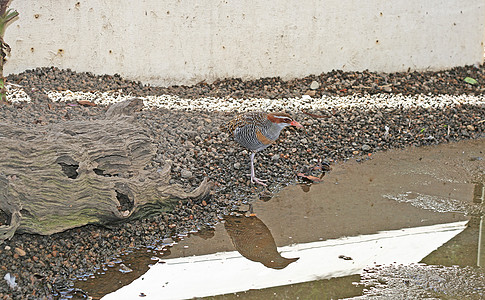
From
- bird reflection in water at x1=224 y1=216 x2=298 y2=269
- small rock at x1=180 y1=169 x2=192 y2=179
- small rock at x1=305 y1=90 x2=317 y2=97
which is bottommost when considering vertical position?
bird reflection in water at x1=224 y1=216 x2=298 y2=269

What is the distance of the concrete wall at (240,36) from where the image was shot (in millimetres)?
6875

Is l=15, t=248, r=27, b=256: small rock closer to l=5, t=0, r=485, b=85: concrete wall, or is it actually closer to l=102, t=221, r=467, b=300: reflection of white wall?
l=102, t=221, r=467, b=300: reflection of white wall

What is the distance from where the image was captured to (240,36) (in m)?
7.40

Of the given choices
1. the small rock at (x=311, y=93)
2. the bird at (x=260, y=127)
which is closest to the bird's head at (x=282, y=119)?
the bird at (x=260, y=127)

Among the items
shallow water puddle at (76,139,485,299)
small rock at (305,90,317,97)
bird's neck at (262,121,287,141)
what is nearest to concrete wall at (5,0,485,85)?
small rock at (305,90,317,97)

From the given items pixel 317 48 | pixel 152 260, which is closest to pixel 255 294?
pixel 152 260

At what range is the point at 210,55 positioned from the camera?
736 cm

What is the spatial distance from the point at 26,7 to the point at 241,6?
2.67 m

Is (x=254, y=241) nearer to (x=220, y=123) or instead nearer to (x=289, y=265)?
(x=289, y=265)

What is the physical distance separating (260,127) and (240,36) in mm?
3006

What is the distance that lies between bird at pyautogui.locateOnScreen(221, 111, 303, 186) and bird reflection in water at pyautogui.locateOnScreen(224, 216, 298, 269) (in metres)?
0.68

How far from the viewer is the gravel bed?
372 cm

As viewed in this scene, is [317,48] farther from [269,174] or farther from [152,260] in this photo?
[152,260]

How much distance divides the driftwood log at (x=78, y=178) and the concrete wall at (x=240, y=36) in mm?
2886
